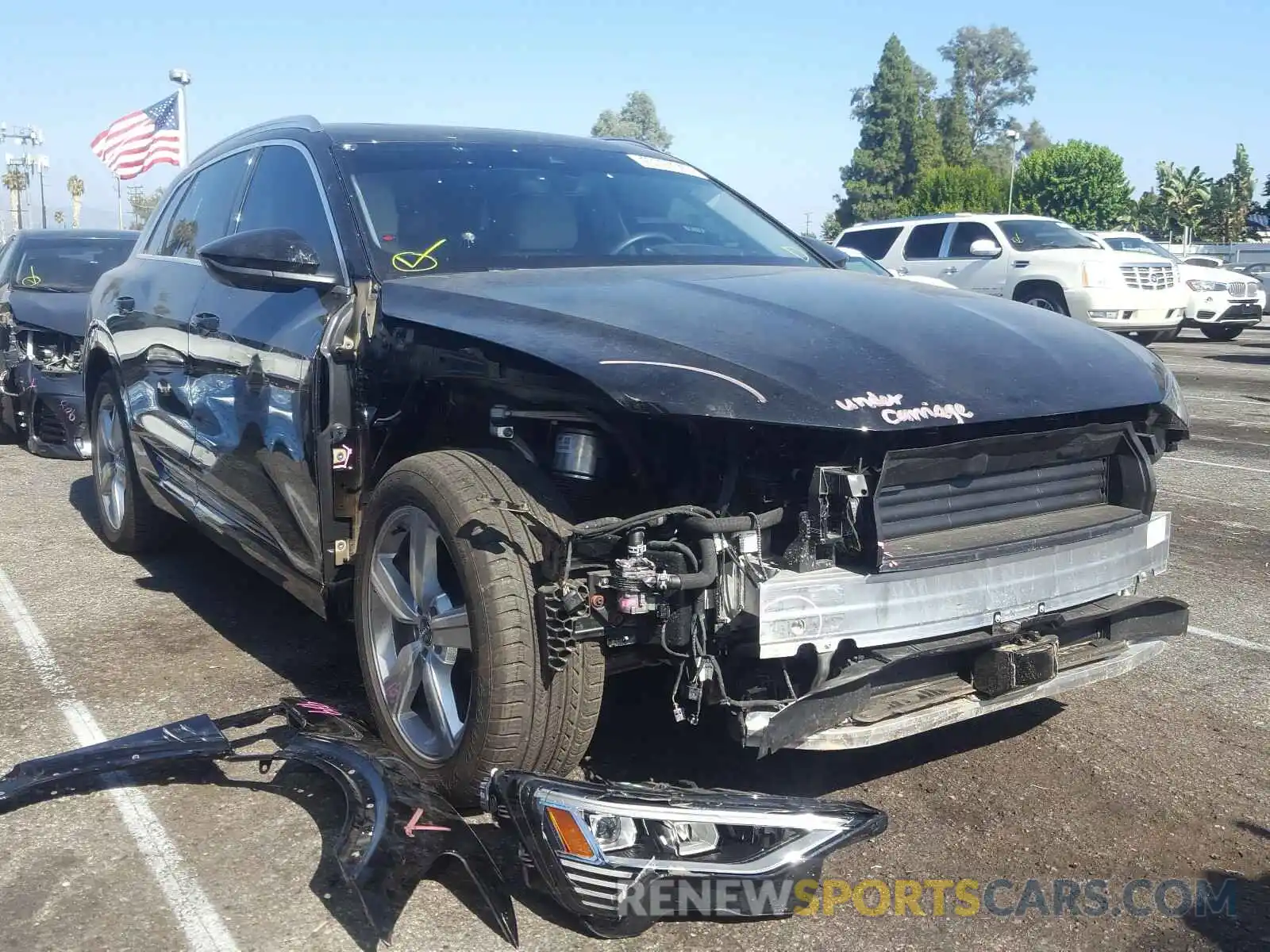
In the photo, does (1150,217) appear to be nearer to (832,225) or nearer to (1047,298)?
(832,225)

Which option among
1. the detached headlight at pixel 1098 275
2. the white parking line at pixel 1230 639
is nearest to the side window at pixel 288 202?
the white parking line at pixel 1230 639

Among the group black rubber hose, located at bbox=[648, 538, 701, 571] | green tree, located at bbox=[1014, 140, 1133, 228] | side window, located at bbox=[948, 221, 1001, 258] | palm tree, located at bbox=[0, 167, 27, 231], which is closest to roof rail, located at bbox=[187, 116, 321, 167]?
black rubber hose, located at bbox=[648, 538, 701, 571]

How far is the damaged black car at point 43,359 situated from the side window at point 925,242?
441 inches

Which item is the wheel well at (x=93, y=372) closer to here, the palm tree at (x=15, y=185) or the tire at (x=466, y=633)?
the tire at (x=466, y=633)

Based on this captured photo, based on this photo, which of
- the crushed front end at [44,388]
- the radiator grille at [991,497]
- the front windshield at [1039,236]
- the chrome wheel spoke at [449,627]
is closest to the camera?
the radiator grille at [991,497]

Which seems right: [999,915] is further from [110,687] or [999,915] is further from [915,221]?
[915,221]

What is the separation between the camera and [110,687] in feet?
14.3

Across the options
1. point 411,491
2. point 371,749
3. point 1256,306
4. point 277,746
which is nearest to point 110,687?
point 277,746

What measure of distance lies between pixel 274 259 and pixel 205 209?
5.98 ft

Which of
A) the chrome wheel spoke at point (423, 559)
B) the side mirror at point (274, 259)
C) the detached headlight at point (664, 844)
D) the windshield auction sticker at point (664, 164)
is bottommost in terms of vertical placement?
the detached headlight at point (664, 844)

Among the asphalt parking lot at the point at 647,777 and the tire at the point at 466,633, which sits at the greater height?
the tire at the point at 466,633

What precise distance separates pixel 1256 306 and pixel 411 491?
63.2 feet

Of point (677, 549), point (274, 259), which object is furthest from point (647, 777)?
point (274, 259)

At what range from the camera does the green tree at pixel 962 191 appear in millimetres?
66500
